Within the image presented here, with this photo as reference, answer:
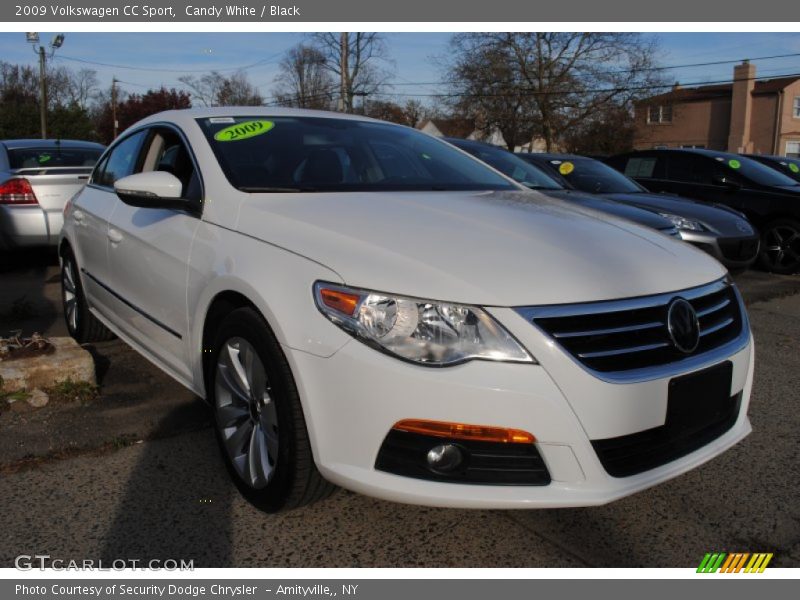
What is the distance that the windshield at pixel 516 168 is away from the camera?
264 inches

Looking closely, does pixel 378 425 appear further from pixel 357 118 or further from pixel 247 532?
pixel 357 118

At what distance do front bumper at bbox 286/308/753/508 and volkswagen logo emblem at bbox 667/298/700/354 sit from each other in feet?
0.52

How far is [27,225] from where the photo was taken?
280 inches

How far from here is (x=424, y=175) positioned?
355 centimetres

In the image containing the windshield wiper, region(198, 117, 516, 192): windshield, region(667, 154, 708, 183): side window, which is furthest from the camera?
region(667, 154, 708, 183): side window

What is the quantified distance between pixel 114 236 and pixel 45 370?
0.81 meters

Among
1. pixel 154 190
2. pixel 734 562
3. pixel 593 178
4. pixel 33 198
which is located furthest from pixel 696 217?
pixel 33 198

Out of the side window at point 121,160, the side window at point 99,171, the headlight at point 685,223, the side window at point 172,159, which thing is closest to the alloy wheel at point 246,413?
the side window at point 172,159

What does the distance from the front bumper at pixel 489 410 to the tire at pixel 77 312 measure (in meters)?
3.05

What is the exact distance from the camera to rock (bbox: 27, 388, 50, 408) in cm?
369

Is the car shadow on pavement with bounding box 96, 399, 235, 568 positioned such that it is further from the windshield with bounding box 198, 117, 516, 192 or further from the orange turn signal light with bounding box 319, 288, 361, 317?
the windshield with bounding box 198, 117, 516, 192

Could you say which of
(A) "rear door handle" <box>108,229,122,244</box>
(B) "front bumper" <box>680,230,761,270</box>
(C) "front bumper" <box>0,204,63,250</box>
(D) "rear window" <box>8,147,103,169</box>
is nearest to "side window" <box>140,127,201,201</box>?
(A) "rear door handle" <box>108,229,122,244</box>

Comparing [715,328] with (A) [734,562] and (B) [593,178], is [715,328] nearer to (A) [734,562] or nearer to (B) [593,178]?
(A) [734,562]

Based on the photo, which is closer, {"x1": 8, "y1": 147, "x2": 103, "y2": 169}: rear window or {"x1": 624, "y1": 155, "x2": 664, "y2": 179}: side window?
{"x1": 8, "y1": 147, "x2": 103, "y2": 169}: rear window
